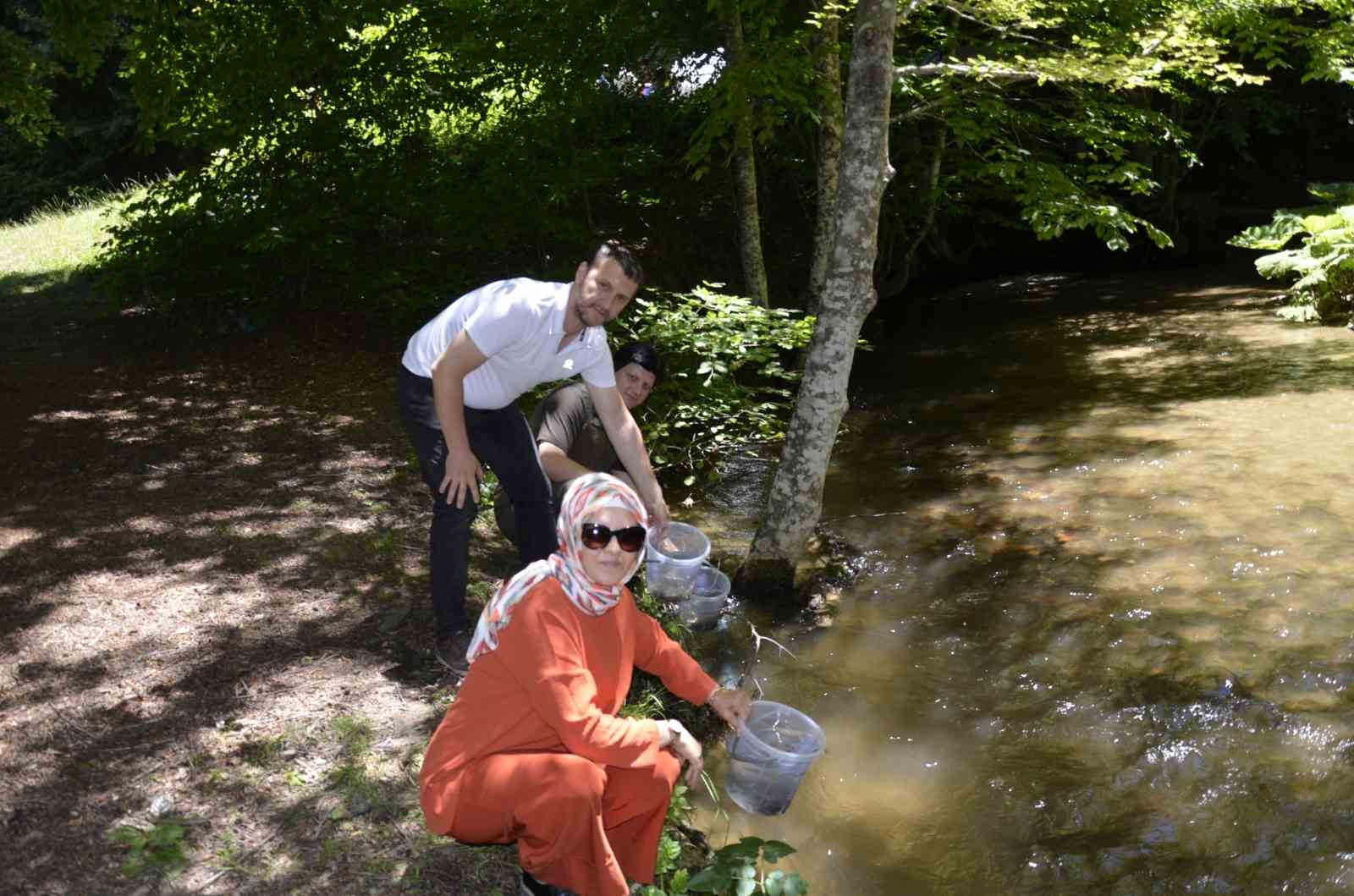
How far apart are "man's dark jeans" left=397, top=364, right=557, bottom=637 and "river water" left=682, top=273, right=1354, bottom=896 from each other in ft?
4.30

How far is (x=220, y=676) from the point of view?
451 centimetres

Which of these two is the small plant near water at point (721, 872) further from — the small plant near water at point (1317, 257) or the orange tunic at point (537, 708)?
the small plant near water at point (1317, 257)

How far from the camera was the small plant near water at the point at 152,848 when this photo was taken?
132 inches

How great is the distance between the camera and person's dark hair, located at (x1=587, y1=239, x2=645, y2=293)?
388 centimetres

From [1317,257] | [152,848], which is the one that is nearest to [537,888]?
[152,848]

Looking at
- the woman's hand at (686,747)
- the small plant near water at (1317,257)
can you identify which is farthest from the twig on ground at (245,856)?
the small plant near water at (1317,257)

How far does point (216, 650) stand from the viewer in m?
4.73

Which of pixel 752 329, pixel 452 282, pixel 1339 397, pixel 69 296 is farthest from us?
pixel 69 296

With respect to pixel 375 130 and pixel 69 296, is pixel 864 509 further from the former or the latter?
pixel 69 296

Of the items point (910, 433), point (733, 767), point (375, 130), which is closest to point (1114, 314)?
point (910, 433)

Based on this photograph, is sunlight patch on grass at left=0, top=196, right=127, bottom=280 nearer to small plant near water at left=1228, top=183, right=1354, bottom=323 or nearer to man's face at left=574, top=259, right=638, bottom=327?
man's face at left=574, top=259, right=638, bottom=327

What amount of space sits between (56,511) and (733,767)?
4.73 m

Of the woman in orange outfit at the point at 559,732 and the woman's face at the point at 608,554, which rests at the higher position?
the woman's face at the point at 608,554

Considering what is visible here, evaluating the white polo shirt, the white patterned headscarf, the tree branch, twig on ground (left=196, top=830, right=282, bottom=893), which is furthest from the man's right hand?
the tree branch
